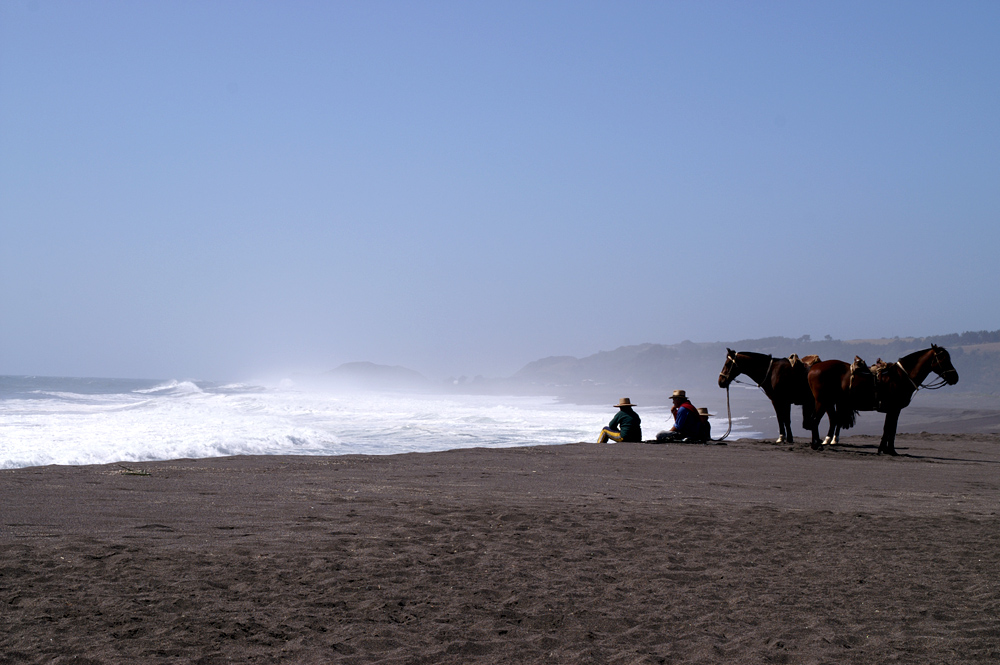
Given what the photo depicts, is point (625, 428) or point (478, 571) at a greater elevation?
point (625, 428)

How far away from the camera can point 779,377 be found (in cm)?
1789

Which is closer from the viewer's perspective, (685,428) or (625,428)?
(625,428)

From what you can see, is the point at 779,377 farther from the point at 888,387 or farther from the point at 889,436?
the point at 889,436

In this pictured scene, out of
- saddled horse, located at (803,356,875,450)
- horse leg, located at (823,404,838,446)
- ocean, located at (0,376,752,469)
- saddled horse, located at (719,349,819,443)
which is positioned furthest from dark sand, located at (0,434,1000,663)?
saddled horse, located at (719,349,819,443)

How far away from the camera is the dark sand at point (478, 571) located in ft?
14.6

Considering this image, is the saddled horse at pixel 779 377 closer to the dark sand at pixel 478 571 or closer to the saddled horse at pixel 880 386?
the saddled horse at pixel 880 386

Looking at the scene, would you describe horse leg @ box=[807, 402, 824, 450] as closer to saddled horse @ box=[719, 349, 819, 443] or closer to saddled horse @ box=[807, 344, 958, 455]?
saddled horse @ box=[807, 344, 958, 455]

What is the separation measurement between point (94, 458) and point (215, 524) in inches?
334

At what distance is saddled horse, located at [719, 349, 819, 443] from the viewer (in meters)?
17.9

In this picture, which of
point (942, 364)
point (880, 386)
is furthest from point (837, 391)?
point (942, 364)

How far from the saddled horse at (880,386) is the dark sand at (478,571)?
577 centimetres

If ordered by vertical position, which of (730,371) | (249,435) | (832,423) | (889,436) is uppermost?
(730,371)

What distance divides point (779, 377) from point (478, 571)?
13.5 meters

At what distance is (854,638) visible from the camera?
15.3ft
